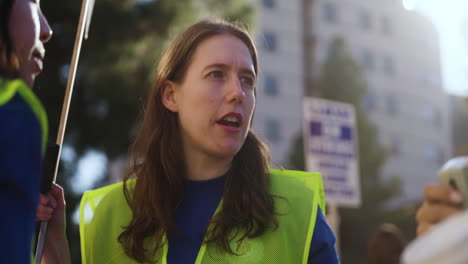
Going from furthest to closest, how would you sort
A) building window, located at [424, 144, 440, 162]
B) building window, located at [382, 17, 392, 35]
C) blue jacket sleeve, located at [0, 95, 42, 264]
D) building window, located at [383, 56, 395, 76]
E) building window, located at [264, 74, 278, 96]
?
building window, located at [424, 144, 440, 162] < building window, located at [382, 17, 392, 35] < building window, located at [383, 56, 395, 76] < building window, located at [264, 74, 278, 96] < blue jacket sleeve, located at [0, 95, 42, 264]

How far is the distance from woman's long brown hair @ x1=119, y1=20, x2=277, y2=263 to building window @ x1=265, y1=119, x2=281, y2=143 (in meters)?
36.2

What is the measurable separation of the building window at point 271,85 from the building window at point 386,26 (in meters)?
10.9

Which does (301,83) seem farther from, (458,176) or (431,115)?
(458,176)

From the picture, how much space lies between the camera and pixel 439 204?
1.57 m

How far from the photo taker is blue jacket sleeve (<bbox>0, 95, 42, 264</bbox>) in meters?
1.31

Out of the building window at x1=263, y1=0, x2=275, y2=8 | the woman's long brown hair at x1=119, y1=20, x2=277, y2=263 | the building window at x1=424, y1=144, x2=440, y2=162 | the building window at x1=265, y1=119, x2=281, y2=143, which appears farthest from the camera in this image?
the building window at x1=424, y1=144, x2=440, y2=162

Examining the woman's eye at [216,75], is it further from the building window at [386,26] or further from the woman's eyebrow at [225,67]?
the building window at [386,26]

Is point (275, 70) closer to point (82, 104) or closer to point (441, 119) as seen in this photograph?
point (441, 119)

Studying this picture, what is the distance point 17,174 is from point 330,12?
1724 inches

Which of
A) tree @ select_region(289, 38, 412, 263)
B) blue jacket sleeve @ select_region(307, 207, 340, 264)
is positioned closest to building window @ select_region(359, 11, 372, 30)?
tree @ select_region(289, 38, 412, 263)

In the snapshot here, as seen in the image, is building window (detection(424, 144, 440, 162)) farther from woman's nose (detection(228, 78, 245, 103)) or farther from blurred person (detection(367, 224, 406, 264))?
woman's nose (detection(228, 78, 245, 103))

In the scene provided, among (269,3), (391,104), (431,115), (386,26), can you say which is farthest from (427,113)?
(269,3)

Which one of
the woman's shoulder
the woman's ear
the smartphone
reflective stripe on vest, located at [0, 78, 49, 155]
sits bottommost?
the woman's shoulder

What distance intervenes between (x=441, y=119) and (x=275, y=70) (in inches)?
602
